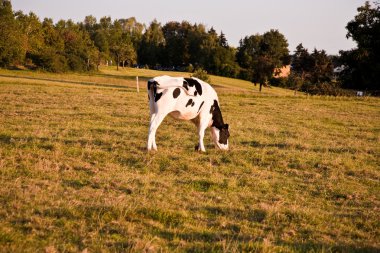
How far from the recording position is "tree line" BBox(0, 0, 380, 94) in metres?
55.2

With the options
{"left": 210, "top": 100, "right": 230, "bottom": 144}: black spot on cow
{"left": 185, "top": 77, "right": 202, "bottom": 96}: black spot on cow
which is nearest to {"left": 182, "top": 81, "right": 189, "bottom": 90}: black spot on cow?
{"left": 185, "top": 77, "right": 202, "bottom": 96}: black spot on cow

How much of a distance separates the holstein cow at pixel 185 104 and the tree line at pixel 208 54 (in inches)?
1639

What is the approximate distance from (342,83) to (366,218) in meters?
57.1

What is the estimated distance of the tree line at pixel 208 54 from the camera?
2174 inches

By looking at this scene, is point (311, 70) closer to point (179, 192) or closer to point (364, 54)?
point (364, 54)

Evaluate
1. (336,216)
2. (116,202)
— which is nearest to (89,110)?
(116,202)

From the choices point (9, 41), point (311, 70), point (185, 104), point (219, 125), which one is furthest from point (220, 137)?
point (9, 41)

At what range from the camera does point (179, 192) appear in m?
7.00

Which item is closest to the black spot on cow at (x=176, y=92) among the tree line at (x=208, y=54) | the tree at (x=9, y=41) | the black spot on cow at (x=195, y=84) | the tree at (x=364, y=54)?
the black spot on cow at (x=195, y=84)

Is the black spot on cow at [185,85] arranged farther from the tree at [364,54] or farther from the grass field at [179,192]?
the tree at [364,54]

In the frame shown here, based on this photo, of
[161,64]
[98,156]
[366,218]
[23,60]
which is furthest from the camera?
[161,64]

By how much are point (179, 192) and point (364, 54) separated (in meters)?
55.3

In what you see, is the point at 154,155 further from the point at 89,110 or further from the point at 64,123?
the point at 89,110

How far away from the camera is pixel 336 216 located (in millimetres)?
6348
